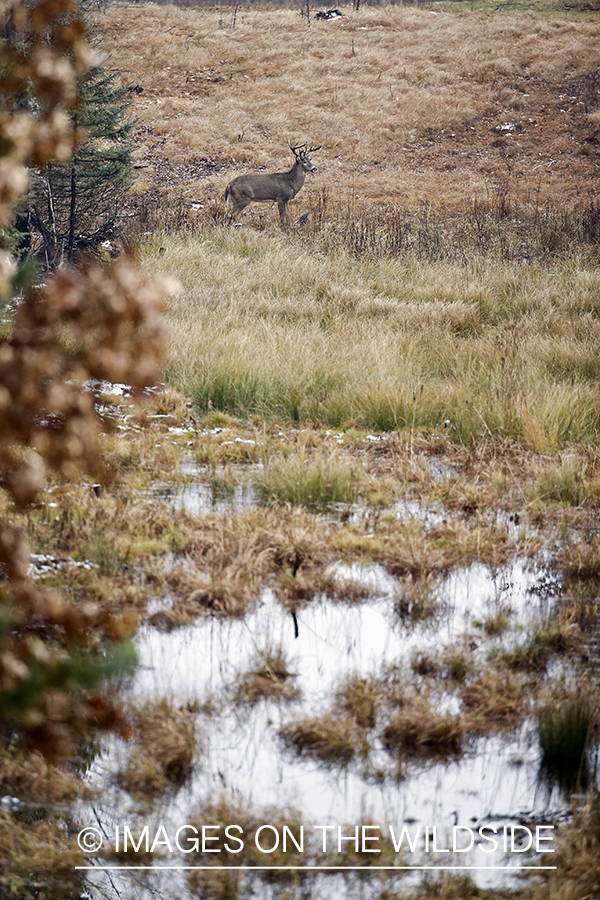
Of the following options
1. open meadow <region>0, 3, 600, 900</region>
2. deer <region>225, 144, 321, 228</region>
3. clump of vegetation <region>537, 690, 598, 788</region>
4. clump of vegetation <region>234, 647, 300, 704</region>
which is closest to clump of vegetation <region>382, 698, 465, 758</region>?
open meadow <region>0, 3, 600, 900</region>

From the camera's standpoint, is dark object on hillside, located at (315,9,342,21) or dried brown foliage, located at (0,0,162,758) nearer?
dried brown foliage, located at (0,0,162,758)

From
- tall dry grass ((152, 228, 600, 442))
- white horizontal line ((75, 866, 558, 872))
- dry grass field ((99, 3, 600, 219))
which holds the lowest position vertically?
white horizontal line ((75, 866, 558, 872))

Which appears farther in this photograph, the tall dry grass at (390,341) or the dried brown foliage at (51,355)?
the tall dry grass at (390,341)

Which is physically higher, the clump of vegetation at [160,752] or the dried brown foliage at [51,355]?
the dried brown foliage at [51,355]

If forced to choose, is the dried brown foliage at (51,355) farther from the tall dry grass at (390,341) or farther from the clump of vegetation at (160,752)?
the tall dry grass at (390,341)

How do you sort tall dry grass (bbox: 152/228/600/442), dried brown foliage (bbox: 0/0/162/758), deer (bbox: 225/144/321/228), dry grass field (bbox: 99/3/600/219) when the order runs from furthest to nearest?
dry grass field (bbox: 99/3/600/219) → deer (bbox: 225/144/321/228) → tall dry grass (bbox: 152/228/600/442) → dried brown foliage (bbox: 0/0/162/758)

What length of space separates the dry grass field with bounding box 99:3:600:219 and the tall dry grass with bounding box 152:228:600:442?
32.7 feet

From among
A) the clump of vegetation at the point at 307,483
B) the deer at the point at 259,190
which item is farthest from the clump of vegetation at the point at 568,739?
the deer at the point at 259,190

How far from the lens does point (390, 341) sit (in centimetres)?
762

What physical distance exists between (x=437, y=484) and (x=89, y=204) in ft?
33.2

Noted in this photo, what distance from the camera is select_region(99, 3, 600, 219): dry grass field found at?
23.1 meters

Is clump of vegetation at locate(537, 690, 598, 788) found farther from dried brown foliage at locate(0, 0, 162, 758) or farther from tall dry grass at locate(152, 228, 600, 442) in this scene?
tall dry grass at locate(152, 228, 600, 442)

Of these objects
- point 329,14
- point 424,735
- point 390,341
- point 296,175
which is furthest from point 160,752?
point 329,14

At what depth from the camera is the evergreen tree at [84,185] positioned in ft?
37.5
